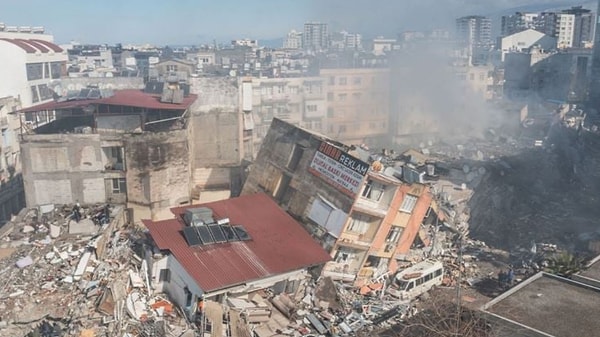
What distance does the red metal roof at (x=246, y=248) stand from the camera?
15.3 meters

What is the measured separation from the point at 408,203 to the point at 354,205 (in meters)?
2.26

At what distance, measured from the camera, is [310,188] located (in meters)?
19.6

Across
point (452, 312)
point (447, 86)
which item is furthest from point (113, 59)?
point (452, 312)

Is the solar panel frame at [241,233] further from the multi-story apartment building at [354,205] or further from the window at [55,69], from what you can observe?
the window at [55,69]

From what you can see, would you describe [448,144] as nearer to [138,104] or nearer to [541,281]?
[138,104]

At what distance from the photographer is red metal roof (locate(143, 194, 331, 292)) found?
1531 centimetres

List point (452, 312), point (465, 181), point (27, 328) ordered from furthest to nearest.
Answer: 1. point (465, 181)
2. point (27, 328)
3. point (452, 312)

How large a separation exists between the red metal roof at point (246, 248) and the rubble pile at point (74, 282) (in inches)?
50.4

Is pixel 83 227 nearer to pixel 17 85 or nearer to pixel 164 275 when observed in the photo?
pixel 164 275

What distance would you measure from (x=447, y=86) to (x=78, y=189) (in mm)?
37688

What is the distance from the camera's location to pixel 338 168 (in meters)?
18.5

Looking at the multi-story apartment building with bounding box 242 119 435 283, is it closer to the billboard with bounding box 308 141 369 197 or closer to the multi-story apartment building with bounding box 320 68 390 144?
the billboard with bounding box 308 141 369 197

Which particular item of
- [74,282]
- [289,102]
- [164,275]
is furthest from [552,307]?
[289,102]

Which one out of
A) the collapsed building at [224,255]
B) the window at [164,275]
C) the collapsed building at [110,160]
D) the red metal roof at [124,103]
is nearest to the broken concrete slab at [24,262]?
the collapsed building at [224,255]
